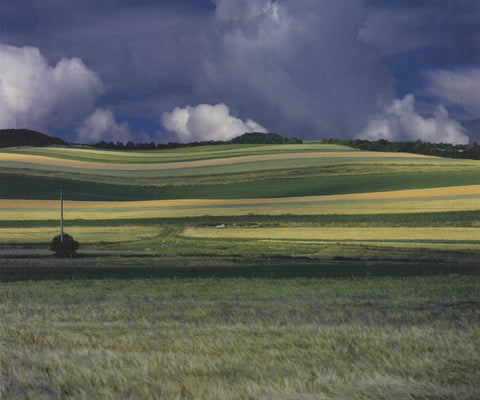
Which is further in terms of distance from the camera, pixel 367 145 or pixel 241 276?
pixel 367 145

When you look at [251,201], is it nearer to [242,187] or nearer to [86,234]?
[242,187]

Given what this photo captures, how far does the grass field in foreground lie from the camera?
5.55 m

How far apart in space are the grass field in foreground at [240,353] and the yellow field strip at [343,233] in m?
32.4

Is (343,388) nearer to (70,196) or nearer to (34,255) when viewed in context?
(34,255)

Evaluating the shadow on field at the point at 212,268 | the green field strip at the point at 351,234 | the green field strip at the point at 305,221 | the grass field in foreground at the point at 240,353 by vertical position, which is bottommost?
the shadow on field at the point at 212,268

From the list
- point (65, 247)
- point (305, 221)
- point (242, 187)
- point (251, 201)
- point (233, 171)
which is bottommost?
point (65, 247)

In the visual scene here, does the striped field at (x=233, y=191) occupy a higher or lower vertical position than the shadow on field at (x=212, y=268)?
higher

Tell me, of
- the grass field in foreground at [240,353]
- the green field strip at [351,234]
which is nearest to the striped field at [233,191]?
the green field strip at [351,234]

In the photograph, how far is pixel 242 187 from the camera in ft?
242

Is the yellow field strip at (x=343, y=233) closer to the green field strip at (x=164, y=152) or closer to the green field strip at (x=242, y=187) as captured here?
the green field strip at (x=242, y=187)

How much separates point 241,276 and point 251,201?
117ft

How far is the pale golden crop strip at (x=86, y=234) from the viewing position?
50641mm

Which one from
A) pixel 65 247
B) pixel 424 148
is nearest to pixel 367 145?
pixel 424 148

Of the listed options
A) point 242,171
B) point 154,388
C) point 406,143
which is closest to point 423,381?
point 154,388
